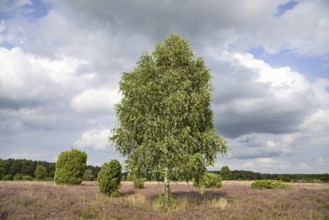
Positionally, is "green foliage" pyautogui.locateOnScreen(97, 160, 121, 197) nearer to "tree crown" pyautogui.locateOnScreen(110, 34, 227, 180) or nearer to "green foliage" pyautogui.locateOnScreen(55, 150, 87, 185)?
"tree crown" pyautogui.locateOnScreen(110, 34, 227, 180)

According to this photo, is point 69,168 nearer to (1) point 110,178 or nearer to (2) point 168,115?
(1) point 110,178

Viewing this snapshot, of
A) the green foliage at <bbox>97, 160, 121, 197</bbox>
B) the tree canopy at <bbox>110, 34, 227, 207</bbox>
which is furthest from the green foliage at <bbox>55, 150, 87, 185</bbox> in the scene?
the tree canopy at <bbox>110, 34, 227, 207</bbox>

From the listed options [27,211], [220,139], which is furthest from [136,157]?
[27,211]

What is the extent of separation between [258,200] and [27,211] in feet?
55.6

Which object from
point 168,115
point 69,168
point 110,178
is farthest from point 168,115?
point 69,168

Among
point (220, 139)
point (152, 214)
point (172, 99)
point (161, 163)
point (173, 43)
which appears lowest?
point (152, 214)

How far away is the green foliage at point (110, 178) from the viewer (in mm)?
27375

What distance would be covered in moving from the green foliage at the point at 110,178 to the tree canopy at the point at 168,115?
16.5 ft

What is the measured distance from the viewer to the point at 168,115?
2236 centimetres

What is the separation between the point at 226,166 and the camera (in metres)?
73.4

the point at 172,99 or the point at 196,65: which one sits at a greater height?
the point at 196,65

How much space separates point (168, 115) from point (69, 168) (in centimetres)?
2156

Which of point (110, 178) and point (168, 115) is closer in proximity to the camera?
point (168, 115)

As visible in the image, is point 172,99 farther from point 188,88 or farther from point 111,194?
point 111,194
